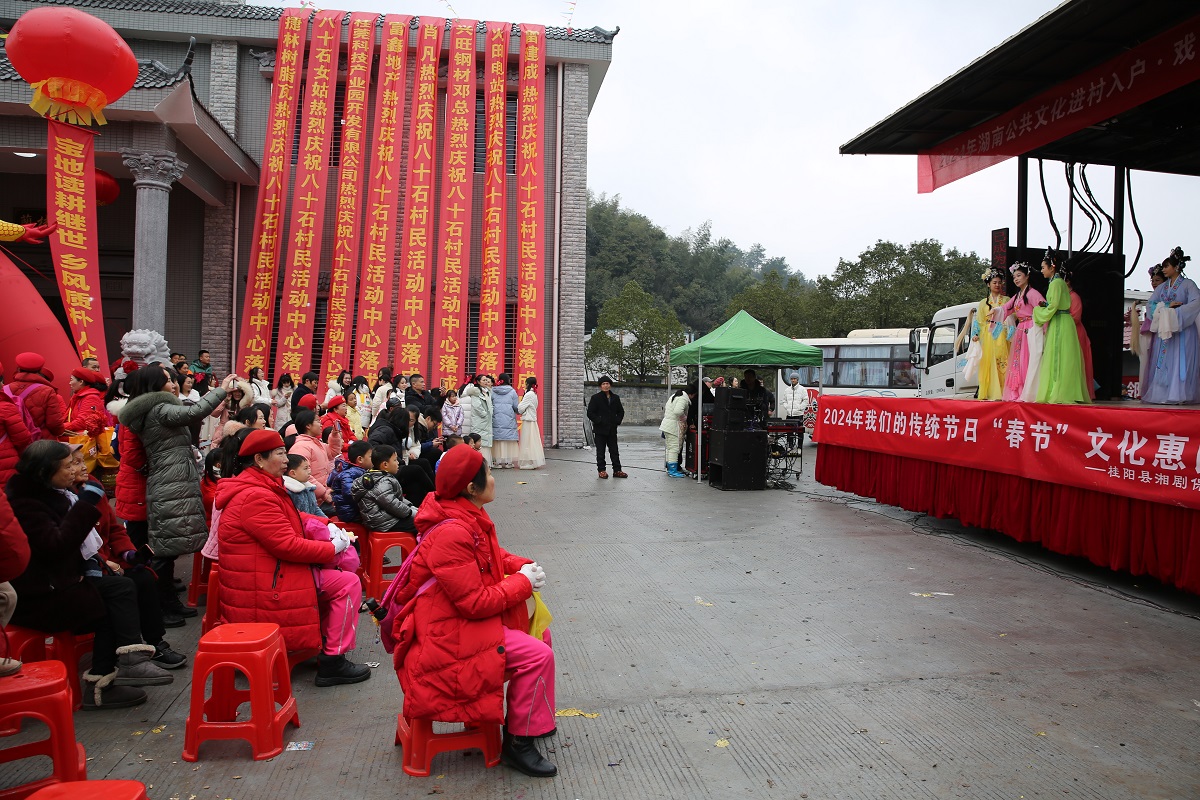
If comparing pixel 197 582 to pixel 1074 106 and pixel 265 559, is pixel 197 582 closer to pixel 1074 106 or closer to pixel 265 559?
pixel 265 559

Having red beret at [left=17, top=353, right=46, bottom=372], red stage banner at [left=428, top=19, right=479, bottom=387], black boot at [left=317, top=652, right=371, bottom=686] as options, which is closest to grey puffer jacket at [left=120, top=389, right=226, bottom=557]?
red beret at [left=17, top=353, right=46, bottom=372]

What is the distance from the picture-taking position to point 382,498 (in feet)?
18.7

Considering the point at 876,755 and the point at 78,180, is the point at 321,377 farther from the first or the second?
the point at 876,755

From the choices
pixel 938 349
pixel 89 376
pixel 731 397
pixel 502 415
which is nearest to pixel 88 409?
pixel 89 376

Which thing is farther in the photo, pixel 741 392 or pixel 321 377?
pixel 321 377

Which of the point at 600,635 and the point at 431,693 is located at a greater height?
the point at 431,693

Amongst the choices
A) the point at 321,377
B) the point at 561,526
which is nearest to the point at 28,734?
the point at 561,526

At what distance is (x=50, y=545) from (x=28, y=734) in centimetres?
98

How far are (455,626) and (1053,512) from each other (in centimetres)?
594

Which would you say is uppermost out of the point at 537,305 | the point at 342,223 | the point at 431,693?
the point at 342,223

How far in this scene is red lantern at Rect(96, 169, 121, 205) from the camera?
12289 mm

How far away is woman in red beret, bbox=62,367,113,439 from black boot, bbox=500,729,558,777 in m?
4.90

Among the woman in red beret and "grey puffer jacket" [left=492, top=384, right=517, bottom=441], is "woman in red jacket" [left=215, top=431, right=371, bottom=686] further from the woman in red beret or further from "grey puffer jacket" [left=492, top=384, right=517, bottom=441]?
"grey puffer jacket" [left=492, top=384, right=517, bottom=441]

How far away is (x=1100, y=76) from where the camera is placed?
8.19 metres
